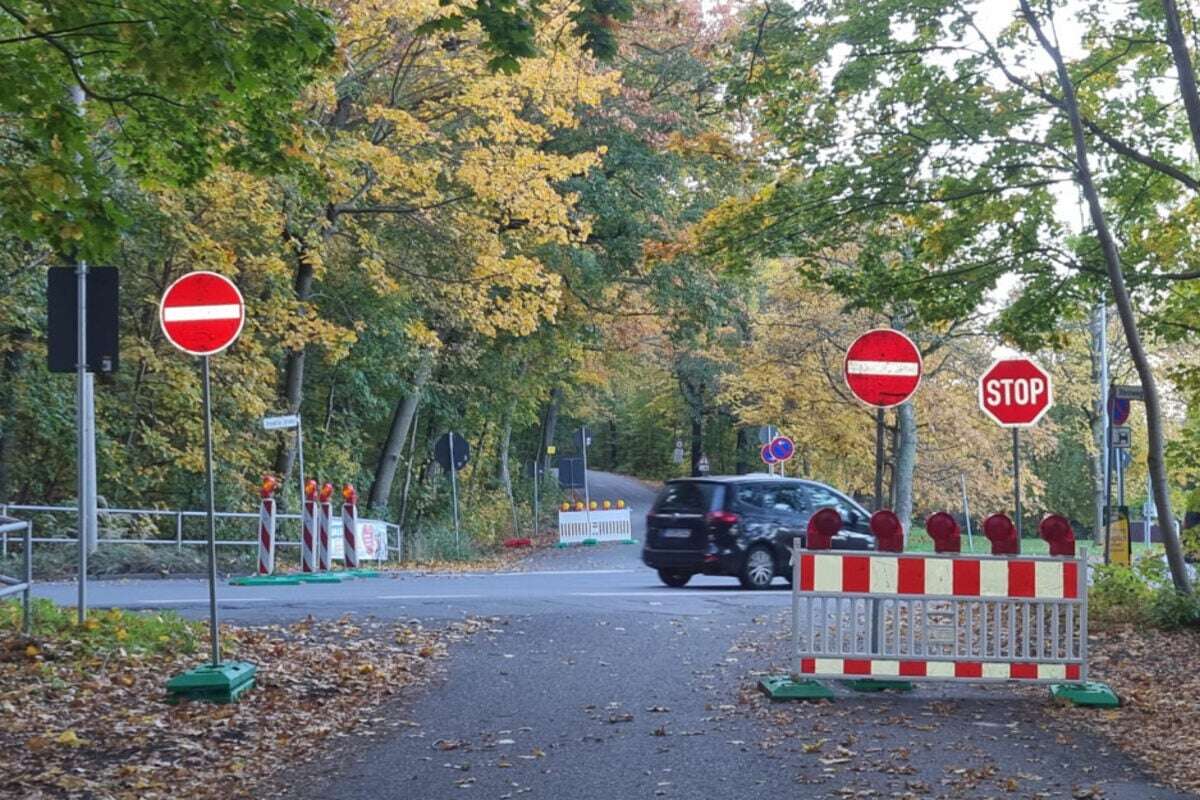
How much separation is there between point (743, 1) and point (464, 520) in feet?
68.6

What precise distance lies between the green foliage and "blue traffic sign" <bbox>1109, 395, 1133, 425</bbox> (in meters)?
15.4

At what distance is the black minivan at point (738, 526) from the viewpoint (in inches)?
808

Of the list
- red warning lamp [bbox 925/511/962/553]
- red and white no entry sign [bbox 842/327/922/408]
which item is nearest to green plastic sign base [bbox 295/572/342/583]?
red and white no entry sign [bbox 842/327/922/408]

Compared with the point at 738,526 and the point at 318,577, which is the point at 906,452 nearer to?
the point at 738,526

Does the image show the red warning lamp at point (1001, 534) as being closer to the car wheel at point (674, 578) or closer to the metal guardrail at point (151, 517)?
the car wheel at point (674, 578)

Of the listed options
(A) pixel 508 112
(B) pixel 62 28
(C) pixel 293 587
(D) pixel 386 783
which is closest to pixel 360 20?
(A) pixel 508 112

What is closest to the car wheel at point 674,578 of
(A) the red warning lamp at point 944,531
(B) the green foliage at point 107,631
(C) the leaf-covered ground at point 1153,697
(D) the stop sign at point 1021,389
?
(D) the stop sign at point 1021,389

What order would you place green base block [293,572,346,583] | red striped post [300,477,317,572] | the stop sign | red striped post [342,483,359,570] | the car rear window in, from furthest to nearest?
red striped post [342,483,359,570] < red striped post [300,477,317,572] < green base block [293,572,346,583] < the car rear window < the stop sign

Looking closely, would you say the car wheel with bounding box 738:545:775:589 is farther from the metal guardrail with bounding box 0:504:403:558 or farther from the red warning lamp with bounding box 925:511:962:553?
the red warning lamp with bounding box 925:511:962:553

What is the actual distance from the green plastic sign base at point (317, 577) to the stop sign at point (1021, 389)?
9921 mm

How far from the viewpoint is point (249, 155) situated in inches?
441

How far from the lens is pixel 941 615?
10.2m

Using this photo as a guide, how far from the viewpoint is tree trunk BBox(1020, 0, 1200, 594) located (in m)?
14.1

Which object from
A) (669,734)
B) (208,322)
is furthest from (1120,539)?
(208,322)
